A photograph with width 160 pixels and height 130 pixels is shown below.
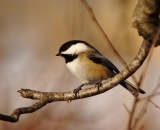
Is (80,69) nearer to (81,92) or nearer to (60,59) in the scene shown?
(81,92)

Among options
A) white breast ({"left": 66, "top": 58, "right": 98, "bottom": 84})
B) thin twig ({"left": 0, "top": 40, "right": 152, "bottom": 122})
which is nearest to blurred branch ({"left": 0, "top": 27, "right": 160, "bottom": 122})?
thin twig ({"left": 0, "top": 40, "right": 152, "bottom": 122})

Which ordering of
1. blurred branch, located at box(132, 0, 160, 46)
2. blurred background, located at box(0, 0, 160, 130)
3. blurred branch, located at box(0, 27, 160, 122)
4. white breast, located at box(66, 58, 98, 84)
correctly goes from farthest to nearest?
blurred background, located at box(0, 0, 160, 130), white breast, located at box(66, 58, 98, 84), blurred branch, located at box(0, 27, 160, 122), blurred branch, located at box(132, 0, 160, 46)

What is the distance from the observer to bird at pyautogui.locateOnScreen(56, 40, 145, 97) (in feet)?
4.79

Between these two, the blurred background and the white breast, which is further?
the blurred background

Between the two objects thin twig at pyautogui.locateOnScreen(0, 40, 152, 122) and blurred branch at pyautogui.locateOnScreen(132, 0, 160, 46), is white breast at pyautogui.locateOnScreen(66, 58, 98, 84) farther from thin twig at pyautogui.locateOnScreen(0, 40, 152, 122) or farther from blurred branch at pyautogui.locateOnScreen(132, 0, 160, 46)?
blurred branch at pyautogui.locateOnScreen(132, 0, 160, 46)

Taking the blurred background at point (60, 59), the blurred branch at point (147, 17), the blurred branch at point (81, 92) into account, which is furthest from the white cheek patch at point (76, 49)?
the blurred branch at point (147, 17)

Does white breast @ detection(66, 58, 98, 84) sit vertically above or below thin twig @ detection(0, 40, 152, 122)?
above

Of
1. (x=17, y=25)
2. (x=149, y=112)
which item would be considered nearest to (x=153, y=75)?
(x=149, y=112)

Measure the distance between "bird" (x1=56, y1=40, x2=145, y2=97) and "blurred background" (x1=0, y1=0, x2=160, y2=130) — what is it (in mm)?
449

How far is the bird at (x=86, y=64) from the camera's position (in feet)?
4.79

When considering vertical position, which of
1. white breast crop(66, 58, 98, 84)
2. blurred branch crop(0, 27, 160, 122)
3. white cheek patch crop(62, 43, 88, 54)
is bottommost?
blurred branch crop(0, 27, 160, 122)

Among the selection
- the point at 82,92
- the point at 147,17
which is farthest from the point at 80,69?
the point at 147,17

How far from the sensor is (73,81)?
7.97 feet

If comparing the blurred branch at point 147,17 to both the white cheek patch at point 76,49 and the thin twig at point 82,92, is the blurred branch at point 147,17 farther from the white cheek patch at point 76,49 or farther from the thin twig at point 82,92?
the white cheek patch at point 76,49
